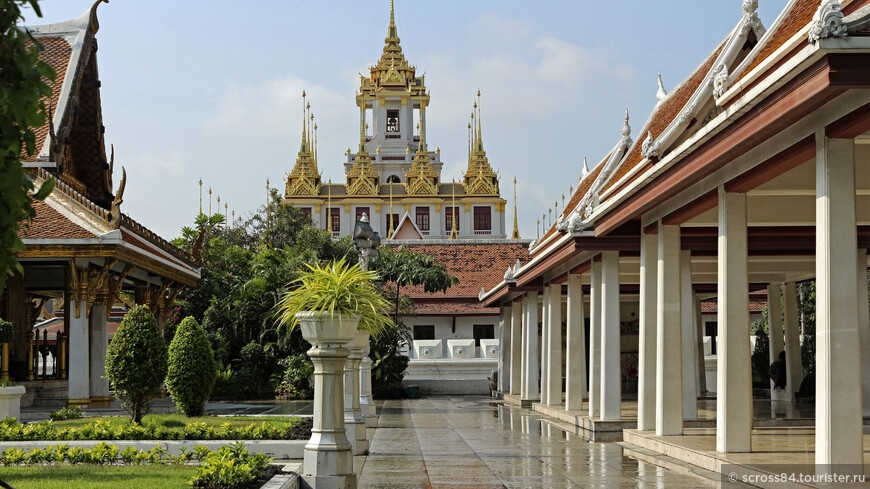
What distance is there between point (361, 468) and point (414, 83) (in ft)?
279

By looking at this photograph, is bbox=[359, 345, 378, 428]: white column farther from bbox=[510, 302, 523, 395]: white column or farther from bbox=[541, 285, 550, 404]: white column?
bbox=[510, 302, 523, 395]: white column

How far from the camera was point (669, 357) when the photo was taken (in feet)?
44.4

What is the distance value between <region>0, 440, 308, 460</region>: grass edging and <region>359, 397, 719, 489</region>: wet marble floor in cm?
95

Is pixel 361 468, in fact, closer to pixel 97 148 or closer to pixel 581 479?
pixel 581 479

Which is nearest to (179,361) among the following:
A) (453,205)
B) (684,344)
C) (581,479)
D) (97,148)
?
(581,479)

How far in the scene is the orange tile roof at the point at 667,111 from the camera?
14523 millimetres

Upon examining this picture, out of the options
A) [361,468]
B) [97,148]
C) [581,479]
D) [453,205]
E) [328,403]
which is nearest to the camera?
[328,403]

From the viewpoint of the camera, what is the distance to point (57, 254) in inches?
727

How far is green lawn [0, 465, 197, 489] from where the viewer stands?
871 cm

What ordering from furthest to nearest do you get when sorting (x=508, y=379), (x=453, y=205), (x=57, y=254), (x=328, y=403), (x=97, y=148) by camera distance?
(x=453, y=205) < (x=508, y=379) < (x=97, y=148) < (x=57, y=254) < (x=328, y=403)

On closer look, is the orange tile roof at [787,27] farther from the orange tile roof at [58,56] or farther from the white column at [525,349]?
the orange tile roof at [58,56]

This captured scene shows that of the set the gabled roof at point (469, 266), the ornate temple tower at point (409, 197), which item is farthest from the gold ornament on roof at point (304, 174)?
the gabled roof at point (469, 266)

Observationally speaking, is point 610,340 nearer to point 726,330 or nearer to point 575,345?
point 575,345

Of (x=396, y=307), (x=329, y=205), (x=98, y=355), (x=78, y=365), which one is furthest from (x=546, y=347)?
(x=329, y=205)
